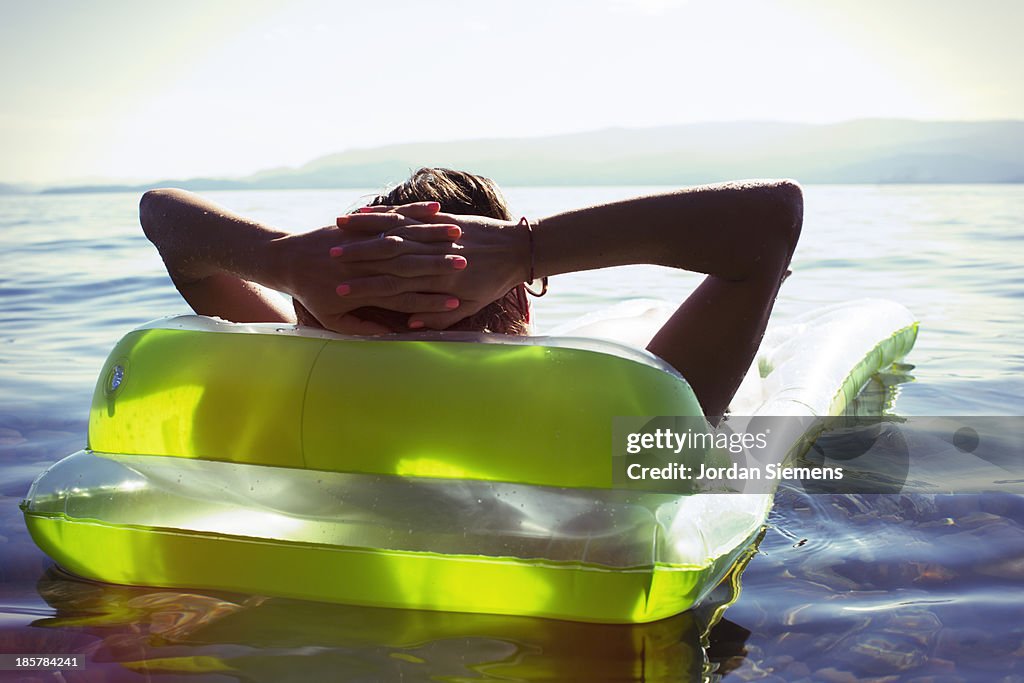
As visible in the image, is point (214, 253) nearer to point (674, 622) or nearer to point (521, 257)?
point (521, 257)

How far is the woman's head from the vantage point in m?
1.77

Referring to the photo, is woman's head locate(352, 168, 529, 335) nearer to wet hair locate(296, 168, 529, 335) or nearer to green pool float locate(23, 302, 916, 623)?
wet hair locate(296, 168, 529, 335)

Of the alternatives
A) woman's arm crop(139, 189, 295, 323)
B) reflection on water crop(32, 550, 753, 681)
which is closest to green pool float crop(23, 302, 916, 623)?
reflection on water crop(32, 550, 753, 681)

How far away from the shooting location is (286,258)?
5.33 feet

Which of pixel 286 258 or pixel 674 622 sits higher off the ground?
pixel 286 258

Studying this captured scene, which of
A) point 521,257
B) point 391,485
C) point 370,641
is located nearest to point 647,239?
point 521,257

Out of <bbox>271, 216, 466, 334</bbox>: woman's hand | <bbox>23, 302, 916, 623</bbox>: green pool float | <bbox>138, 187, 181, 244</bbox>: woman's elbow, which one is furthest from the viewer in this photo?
<bbox>138, 187, 181, 244</bbox>: woman's elbow

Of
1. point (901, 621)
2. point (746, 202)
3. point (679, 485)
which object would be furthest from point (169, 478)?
point (901, 621)

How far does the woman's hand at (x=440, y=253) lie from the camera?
1550 millimetres

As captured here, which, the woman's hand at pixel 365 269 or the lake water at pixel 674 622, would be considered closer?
the lake water at pixel 674 622

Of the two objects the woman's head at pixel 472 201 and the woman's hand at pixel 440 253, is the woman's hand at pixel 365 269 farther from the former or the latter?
the woman's head at pixel 472 201

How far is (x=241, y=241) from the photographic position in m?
1.72

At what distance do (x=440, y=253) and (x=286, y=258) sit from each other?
0.29m

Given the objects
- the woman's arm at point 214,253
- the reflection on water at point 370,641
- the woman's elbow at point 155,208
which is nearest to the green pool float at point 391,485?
the reflection on water at point 370,641
